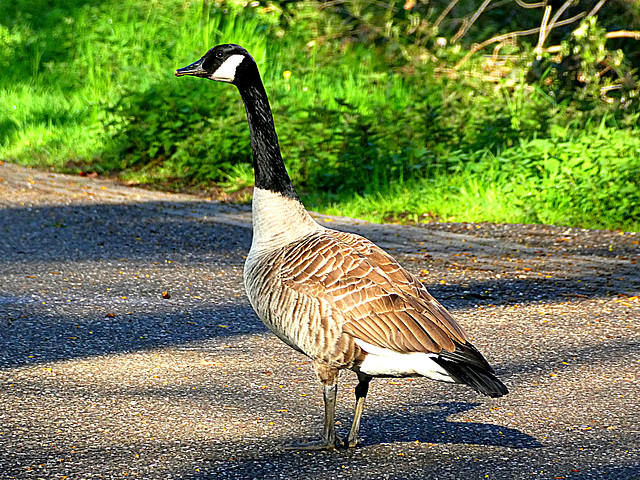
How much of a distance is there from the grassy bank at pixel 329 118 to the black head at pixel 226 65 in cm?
537

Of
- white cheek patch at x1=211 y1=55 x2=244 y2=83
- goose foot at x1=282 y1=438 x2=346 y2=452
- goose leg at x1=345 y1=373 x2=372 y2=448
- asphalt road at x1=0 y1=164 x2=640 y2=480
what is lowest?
asphalt road at x1=0 y1=164 x2=640 y2=480

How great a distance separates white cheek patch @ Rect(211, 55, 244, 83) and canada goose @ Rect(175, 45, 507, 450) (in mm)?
680

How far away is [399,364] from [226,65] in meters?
1.68

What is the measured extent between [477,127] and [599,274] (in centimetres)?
437

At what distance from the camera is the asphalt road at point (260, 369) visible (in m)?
3.50

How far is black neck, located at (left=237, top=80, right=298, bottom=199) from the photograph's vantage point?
3.87 metres

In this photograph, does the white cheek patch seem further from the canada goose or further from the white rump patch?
the white rump patch

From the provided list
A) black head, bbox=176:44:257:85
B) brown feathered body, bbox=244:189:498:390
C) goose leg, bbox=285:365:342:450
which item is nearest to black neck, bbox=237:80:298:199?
black head, bbox=176:44:257:85

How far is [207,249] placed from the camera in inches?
298

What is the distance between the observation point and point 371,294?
3.40 m

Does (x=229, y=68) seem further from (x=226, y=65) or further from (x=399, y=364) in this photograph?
(x=399, y=364)

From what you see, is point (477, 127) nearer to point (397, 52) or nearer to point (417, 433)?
point (397, 52)

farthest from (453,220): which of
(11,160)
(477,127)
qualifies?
(11,160)

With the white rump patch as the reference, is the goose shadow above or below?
below
